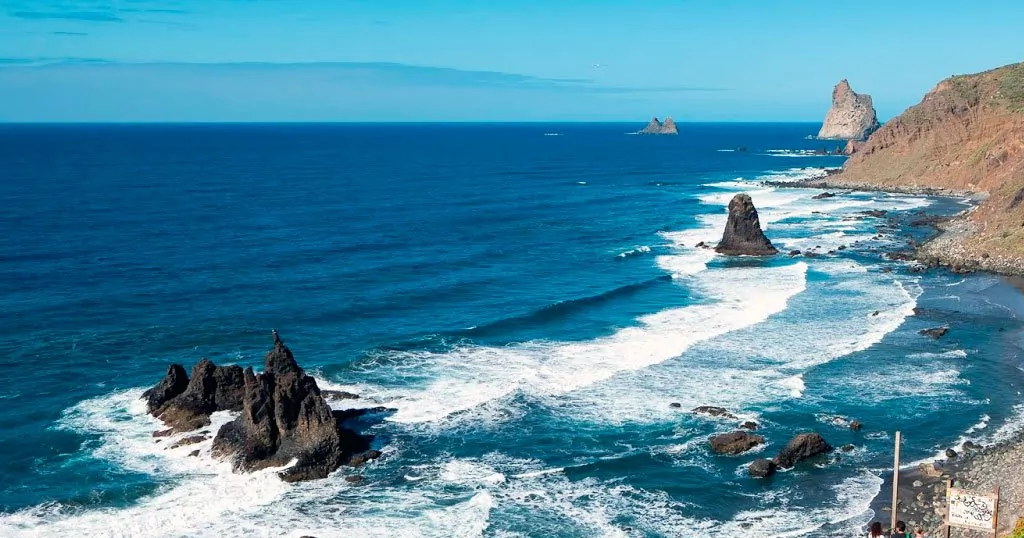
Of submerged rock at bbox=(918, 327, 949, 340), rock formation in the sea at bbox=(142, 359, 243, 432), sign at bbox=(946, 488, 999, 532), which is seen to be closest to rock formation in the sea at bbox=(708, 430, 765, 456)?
sign at bbox=(946, 488, 999, 532)

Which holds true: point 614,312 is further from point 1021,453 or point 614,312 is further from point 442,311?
point 1021,453

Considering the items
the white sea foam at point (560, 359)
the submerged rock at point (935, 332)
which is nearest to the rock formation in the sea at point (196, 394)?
the white sea foam at point (560, 359)

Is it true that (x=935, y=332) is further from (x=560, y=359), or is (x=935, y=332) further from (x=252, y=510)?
(x=252, y=510)

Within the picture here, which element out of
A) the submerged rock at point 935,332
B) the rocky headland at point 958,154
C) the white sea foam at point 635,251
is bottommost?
the submerged rock at point 935,332

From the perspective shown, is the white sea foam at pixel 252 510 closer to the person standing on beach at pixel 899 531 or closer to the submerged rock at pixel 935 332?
the person standing on beach at pixel 899 531

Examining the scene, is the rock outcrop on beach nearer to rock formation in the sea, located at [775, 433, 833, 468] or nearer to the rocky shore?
rock formation in the sea, located at [775, 433, 833, 468]

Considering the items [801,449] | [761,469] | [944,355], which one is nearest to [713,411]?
[801,449]
